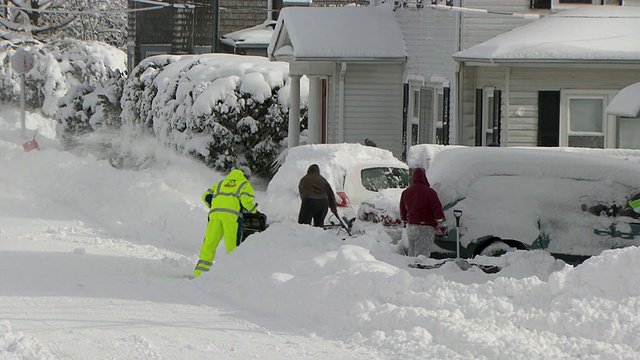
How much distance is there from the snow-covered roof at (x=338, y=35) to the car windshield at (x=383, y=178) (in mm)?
8635

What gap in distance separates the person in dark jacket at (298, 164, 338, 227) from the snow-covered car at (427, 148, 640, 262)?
3.14 meters

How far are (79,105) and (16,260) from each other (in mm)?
22198

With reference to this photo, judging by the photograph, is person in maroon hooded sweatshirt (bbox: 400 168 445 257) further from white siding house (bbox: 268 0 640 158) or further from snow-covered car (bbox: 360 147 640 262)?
white siding house (bbox: 268 0 640 158)

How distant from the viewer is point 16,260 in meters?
16.4

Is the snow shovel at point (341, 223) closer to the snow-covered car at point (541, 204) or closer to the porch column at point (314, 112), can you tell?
the snow-covered car at point (541, 204)

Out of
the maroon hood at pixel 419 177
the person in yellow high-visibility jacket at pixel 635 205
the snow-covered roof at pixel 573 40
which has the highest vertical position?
the snow-covered roof at pixel 573 40

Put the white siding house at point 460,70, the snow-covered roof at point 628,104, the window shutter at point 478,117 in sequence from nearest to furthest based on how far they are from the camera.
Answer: the snow-covered roof at point 628,104
the white siding house at point 460,70
the window shutter at point 478,117

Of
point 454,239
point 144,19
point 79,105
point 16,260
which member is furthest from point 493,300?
point 144,19

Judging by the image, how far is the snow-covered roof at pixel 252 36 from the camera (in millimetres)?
41644

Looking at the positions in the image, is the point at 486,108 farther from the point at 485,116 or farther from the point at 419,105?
the point at 419,105

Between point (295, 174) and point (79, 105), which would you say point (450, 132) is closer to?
point (295, 174)

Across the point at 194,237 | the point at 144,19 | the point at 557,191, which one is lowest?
the point at 194,237

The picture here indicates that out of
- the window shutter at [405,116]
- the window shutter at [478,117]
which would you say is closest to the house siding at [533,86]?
the window shutter at [478,117]

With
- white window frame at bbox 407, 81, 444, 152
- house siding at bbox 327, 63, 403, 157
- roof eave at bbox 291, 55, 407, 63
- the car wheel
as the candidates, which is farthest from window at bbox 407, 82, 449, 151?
the car wheel
